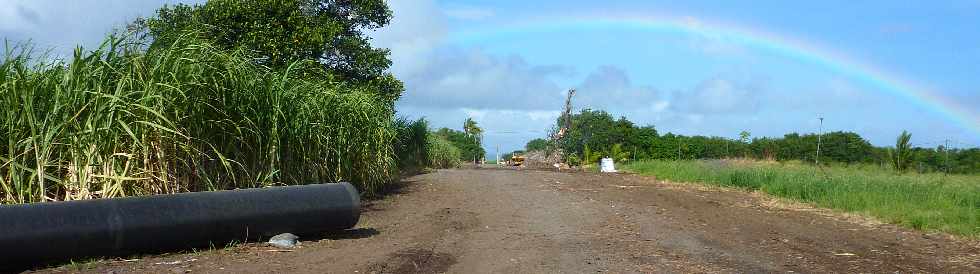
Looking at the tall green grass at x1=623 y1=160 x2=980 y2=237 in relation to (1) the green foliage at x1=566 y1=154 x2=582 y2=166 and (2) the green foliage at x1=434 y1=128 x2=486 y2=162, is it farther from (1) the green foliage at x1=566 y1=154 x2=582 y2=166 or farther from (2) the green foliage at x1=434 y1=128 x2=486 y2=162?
(2) the green foliage at x1=434 y1=128 x2=486 y2=162

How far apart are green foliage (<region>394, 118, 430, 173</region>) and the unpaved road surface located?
625cm

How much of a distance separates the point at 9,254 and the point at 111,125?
1.95m

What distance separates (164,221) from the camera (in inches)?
280

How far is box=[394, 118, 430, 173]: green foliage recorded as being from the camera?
20.6m

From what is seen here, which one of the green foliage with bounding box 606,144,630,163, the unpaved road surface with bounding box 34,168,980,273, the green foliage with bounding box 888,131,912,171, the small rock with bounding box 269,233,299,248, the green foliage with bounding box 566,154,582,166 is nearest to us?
the unpaved road surface with bounding box 34,168,980,273

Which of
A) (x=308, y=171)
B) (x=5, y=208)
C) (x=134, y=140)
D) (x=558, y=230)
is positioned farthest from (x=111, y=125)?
(x=558, y=230)

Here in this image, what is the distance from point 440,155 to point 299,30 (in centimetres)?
1930

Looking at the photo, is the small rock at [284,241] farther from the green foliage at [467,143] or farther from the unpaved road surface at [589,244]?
the green foliage at [467,143]

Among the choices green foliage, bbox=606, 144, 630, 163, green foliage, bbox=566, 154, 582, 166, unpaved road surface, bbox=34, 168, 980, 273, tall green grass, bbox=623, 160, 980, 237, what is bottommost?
unpaved road surface, bbox=34, 168, 980, 273

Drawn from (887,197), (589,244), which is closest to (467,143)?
(887,197)

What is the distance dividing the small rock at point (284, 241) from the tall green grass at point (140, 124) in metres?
1.06

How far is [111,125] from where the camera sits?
7.80m

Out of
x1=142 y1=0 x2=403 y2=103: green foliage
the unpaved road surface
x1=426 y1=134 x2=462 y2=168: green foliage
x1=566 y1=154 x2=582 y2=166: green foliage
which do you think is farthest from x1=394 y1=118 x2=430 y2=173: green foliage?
x1=566 y1=154 x2=582 y2=166: green foliage

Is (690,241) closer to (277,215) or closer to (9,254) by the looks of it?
(277,215)
